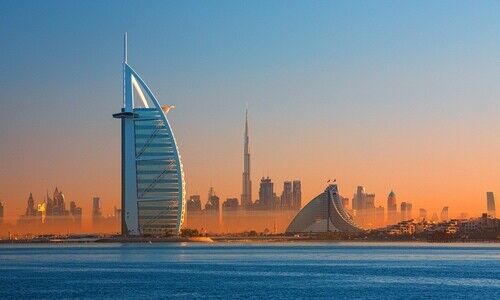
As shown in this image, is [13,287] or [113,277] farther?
[113,277]

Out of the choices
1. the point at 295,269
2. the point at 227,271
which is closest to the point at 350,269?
the point at 295,269

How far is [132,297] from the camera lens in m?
78.3

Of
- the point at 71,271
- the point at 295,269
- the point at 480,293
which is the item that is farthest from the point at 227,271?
the point at 480,293

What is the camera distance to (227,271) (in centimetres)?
11756

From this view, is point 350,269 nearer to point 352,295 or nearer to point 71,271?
point 71,271

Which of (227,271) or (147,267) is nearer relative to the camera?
(227,271)

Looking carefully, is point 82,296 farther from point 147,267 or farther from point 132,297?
point 147,267

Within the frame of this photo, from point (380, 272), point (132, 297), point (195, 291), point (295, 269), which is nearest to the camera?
point (132, 297)

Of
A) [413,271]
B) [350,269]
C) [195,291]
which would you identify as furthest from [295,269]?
[195,291]

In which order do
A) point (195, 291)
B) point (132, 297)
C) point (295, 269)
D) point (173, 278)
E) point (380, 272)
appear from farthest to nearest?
point (295, 269) < point (380, 272) < point (173, 278) < point (195, 291) < point (132, 297)

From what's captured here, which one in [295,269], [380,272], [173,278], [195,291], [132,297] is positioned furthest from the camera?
[295,269]

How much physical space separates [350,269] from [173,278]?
28361mm

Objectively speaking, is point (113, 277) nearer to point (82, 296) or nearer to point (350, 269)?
point (82, 296)

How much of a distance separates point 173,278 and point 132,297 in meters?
22.8
